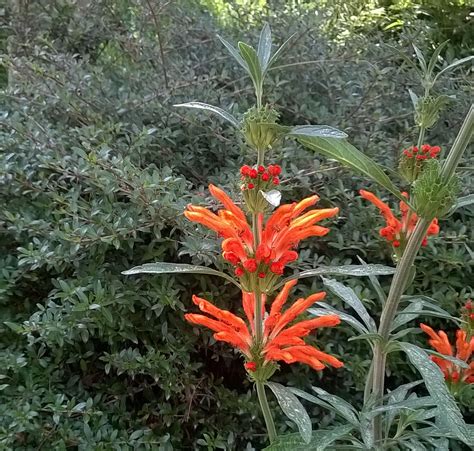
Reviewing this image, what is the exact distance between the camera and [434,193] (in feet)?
2.58

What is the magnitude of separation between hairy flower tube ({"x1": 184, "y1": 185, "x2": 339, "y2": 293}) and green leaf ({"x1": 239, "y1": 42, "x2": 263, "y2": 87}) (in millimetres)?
162

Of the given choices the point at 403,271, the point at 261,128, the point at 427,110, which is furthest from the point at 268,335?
the point at 427,110

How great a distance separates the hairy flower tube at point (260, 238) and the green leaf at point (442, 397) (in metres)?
0.21

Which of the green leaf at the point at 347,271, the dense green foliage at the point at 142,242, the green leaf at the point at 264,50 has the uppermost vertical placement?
the green leaf at the point at 264,50

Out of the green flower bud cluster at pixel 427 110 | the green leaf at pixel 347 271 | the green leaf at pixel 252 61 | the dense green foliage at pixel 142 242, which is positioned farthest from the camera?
the dense green foliage at pixel 142 242

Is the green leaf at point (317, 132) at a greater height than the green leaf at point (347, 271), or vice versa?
the green leaf at point (317, 132)

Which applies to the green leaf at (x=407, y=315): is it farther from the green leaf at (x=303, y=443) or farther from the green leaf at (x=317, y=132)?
the green leaf at (x=317, y=132)

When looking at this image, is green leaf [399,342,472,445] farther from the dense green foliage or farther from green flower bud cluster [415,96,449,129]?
the dense green foliage

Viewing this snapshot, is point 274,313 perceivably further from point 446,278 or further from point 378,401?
point 446,278

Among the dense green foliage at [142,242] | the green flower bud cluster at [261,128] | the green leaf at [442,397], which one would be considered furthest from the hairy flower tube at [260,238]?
the dense green foliage at [142,242]

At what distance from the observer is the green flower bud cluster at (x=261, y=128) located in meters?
0.76

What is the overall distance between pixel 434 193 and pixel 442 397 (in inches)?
9.7

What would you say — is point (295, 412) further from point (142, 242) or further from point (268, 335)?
point (142, 242)

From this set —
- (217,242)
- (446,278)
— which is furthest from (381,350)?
(446,278)
